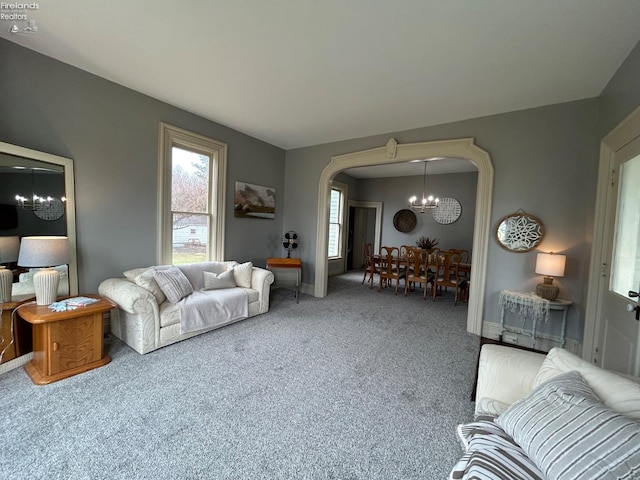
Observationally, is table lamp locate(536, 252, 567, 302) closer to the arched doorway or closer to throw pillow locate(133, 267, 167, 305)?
the arched doorway

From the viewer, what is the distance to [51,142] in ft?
8.55

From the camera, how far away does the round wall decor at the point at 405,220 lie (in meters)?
7.24

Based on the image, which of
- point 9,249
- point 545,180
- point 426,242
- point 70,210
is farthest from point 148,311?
point 426,242

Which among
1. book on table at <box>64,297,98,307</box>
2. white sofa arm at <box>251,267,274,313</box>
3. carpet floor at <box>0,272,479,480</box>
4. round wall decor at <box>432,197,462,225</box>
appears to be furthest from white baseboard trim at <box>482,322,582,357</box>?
book on table at <box>64,297,98,307</box>

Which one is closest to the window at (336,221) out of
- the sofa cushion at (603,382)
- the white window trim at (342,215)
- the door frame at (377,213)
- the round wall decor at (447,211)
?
the white window trim at (342,215)

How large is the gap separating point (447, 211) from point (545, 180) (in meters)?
3.72

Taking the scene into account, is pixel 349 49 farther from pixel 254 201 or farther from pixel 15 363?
pixel 15 363

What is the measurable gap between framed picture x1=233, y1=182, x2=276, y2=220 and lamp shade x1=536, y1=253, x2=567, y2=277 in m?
4.09

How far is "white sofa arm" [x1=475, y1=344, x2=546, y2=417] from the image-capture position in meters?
1.41

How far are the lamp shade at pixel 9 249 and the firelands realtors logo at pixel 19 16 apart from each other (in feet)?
5.69

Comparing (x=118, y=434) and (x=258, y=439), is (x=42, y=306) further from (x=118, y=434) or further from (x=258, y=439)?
(x=258, y=439)

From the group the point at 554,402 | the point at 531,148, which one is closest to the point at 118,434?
the point at 554,402

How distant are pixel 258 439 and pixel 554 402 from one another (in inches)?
60.6

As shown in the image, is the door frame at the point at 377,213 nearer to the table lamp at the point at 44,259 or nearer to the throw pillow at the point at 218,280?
the throw pillow at the point at 218,280
